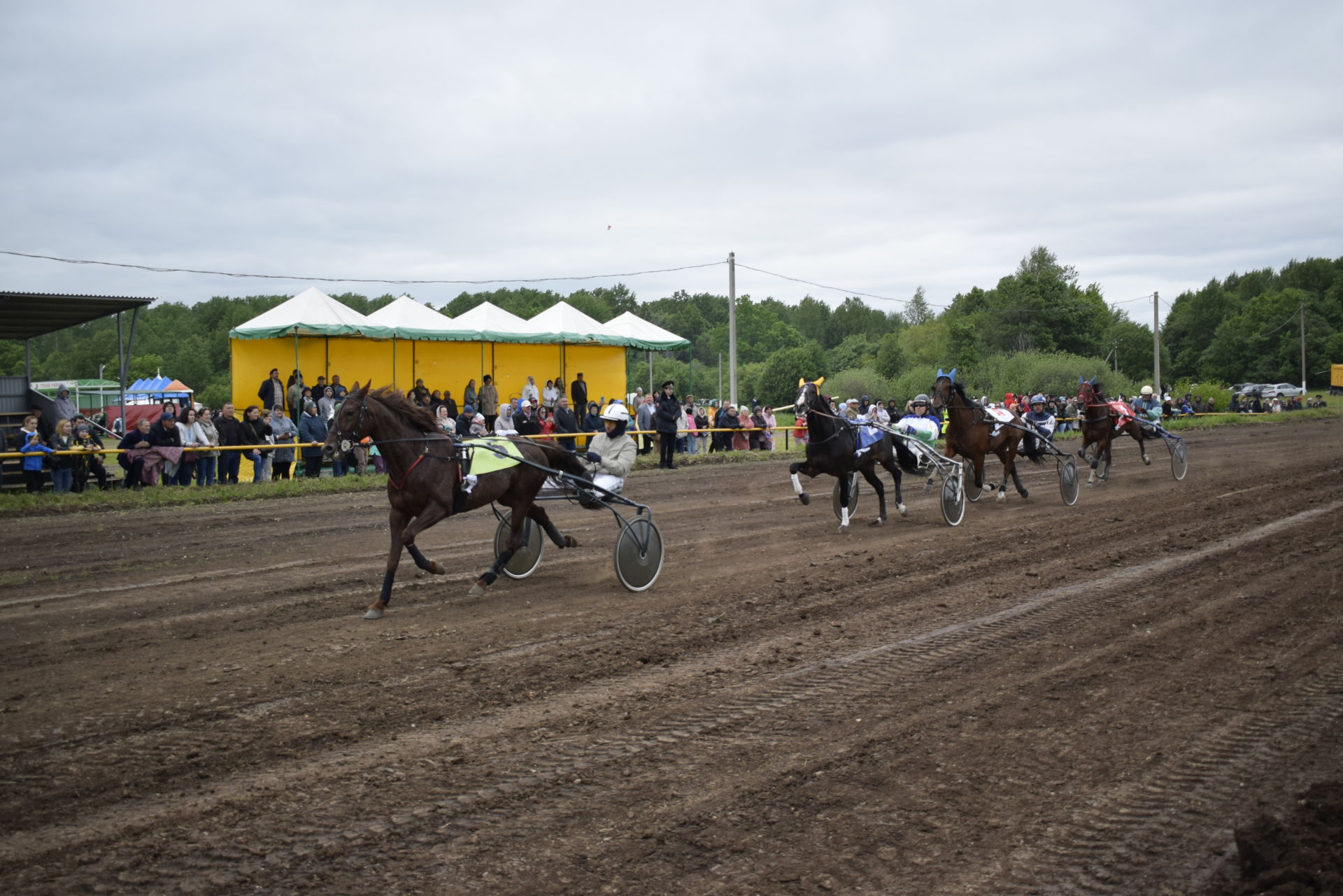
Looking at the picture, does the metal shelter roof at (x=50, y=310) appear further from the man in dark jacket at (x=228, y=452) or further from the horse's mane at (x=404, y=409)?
the horse's mane at (x=404, y=409)

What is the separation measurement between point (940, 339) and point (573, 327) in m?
59.7

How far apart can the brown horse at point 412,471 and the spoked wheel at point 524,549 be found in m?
0.53

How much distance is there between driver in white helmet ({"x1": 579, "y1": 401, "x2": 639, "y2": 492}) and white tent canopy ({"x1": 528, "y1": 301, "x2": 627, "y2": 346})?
16.6m

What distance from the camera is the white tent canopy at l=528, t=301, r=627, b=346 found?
1005 inches

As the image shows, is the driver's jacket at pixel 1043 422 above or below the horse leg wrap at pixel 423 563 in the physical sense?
above

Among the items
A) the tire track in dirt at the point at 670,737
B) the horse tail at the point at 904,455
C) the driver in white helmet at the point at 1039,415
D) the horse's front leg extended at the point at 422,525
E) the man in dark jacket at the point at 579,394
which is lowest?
the tire track in dirt at the point at 670,737

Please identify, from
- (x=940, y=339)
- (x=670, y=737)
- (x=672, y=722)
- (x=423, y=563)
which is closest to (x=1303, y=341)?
(x=940, y=339)

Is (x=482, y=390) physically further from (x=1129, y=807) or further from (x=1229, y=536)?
(x=1129, y=807)

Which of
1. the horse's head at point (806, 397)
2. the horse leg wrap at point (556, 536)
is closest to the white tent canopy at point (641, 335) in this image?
the horse's head at point (806, 397)

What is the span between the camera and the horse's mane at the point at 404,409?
7.90 meters

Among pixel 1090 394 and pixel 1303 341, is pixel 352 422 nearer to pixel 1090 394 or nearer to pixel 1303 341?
pixel 1090 394

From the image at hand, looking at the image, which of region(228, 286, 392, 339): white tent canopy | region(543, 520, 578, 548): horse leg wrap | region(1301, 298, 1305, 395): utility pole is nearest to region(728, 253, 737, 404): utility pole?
region(228, 286, 392, 339): white tent canopy

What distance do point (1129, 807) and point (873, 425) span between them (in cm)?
840

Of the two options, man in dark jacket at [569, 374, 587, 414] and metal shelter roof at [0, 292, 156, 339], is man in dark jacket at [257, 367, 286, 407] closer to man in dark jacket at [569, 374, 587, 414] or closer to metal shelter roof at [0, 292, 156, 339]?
metal shelter roof at [0, 292, 156, 339]
